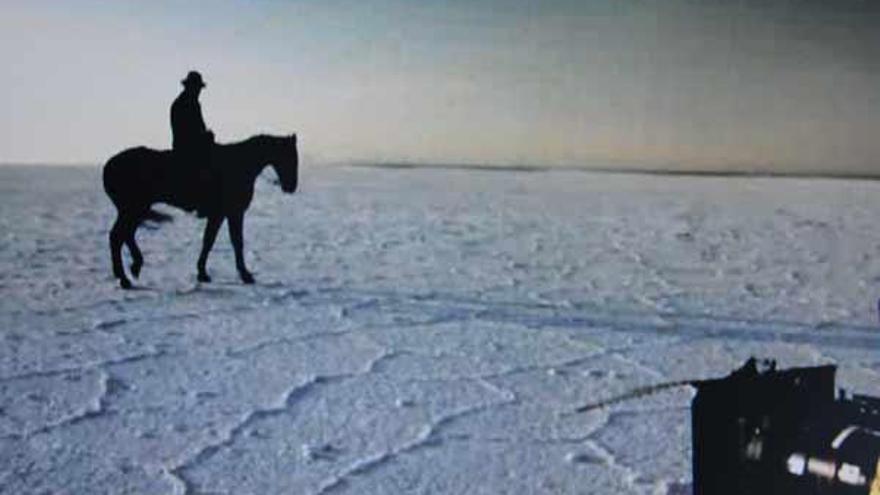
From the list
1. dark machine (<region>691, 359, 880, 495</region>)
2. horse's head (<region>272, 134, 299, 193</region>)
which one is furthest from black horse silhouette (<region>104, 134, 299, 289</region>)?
dark machine (<region>691, 359, 880, 495</region>)

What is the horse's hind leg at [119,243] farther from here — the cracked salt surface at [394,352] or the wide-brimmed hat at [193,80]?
the wide-brimmed hat at [193,80]

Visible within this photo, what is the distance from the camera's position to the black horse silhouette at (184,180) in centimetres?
620

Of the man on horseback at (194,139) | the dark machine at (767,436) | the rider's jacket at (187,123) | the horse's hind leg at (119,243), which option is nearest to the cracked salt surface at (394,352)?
the horse's hind leg at (119,243)

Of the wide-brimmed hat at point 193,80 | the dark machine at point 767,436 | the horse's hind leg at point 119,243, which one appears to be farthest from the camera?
the horse's hind leg at point 119,243

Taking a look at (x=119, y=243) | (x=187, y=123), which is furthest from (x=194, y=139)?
(x=119, y=243)

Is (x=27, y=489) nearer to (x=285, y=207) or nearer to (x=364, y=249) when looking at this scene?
(x=364, y=249)

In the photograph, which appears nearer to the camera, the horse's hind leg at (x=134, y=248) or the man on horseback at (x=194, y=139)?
the man on horseback at (x=194, y=139)

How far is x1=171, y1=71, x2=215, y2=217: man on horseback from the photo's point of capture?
5.83 m

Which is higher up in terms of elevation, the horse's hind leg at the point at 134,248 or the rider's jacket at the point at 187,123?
the rider's jacket at the point at 187,123

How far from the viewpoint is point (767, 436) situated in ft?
5.45

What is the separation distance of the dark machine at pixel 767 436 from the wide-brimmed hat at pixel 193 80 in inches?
186

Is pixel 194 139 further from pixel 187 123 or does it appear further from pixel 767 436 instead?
pixel 767 436

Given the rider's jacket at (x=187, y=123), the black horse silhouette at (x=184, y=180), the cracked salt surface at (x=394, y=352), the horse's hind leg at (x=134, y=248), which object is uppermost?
the rider's jacket at (x=187, y=123)

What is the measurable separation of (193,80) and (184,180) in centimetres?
69
